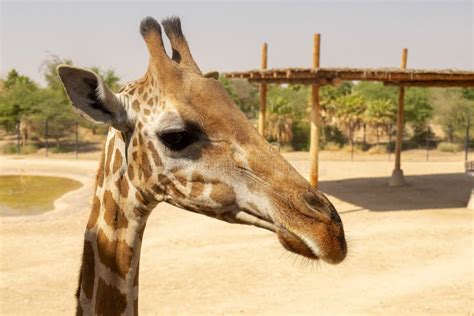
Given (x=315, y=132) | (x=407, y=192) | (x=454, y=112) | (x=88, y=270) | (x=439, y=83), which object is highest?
(x=439, y=83)

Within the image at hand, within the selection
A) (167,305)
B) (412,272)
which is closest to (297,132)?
(412,272)

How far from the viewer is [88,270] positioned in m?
2.89

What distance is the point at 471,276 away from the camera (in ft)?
31.1

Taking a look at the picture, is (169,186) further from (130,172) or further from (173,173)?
(130,172)

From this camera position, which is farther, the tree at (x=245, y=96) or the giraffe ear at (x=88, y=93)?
the tree at (x=245, y=96)

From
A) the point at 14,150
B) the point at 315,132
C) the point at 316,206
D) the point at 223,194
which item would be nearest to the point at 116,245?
the point at 223,194

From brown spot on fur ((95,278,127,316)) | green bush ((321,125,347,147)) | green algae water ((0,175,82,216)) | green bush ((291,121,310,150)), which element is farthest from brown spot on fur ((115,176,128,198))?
green bush ((321,125,347,147))

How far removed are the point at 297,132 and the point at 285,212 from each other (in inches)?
1385

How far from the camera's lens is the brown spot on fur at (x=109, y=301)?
2.77m

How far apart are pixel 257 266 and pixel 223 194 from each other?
24.8ft

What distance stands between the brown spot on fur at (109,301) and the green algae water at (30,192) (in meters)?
13.4

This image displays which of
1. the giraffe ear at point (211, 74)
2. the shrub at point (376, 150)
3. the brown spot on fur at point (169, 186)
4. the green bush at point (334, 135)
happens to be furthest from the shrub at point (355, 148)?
the brown spot on fur at point (169, 186)

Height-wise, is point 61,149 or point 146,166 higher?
point 146,166

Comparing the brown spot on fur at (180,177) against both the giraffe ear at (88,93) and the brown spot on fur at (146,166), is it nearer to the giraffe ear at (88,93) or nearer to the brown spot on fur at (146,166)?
the brown spot on fur at (146,166)
